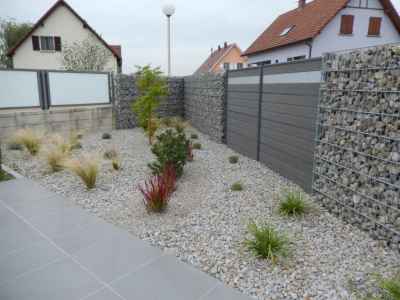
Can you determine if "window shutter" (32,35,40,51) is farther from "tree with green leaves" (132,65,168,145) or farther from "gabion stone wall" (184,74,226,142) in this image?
"tree with green leaves" (132,65,168,145)

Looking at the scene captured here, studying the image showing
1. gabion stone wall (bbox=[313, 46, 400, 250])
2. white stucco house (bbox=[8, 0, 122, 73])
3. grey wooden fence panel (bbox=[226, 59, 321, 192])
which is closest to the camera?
gabion stone wall (bbox=[313, 46, 400, 250])

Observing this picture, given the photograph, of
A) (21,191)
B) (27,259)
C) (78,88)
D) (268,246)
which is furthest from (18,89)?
(268,246)

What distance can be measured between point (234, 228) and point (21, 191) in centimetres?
323

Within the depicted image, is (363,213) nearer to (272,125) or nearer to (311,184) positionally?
(311,184)

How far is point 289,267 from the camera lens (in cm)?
260

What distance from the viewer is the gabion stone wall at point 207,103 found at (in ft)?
24.8

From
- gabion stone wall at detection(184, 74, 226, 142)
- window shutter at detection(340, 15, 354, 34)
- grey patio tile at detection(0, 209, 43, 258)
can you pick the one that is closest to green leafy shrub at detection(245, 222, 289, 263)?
grey patio tile at detection(0, 209, 43, 258)

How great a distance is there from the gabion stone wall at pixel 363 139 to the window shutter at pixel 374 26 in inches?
660

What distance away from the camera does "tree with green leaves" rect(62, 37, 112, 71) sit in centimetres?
1760

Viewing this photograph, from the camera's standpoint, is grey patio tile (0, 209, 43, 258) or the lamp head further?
the lamp head

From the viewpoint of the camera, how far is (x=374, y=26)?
17.3m

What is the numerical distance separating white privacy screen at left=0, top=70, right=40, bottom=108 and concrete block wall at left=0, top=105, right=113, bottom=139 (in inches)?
8.1

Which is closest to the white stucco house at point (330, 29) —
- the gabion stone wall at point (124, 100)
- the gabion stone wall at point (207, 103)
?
the gabion stone wall at point (207, 103)

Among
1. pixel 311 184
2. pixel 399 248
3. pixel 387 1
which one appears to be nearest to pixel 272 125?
pixel 311 184
